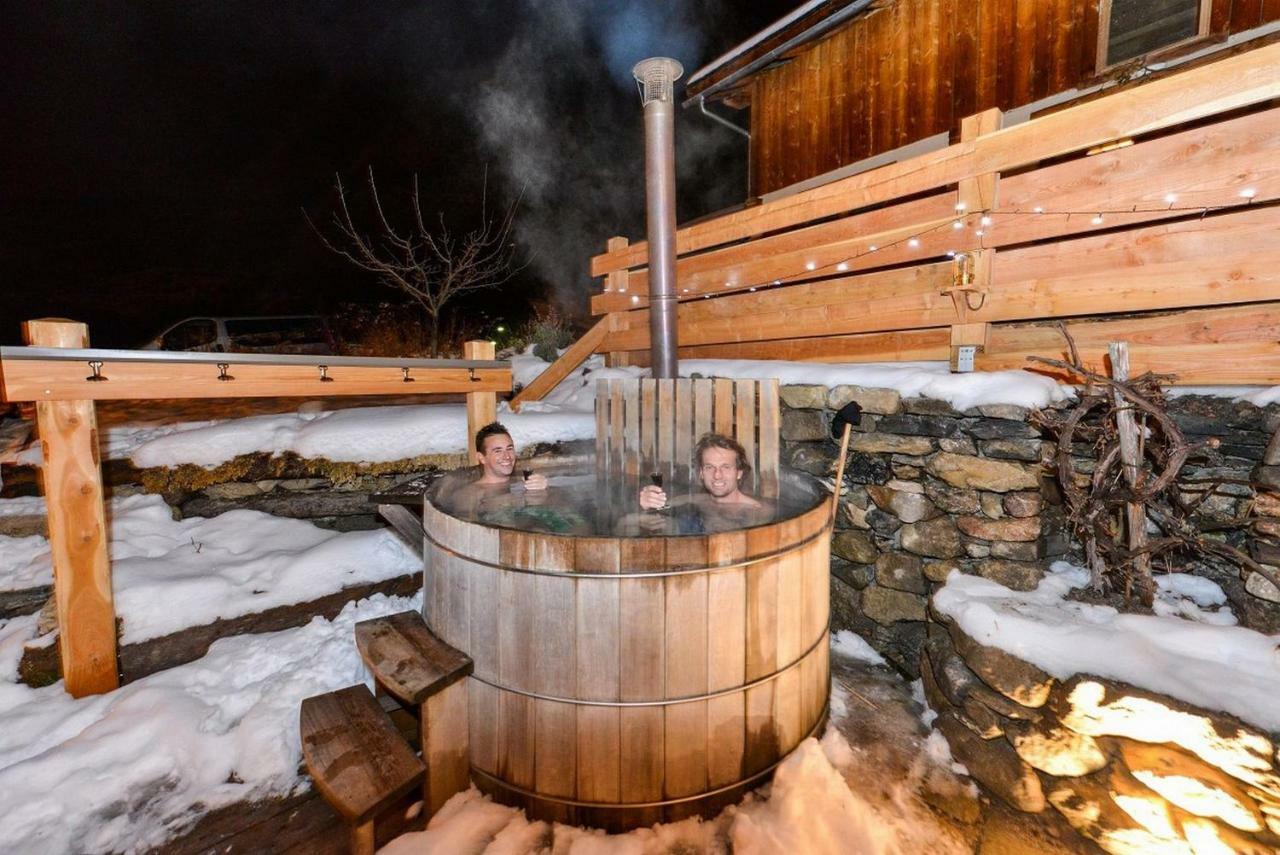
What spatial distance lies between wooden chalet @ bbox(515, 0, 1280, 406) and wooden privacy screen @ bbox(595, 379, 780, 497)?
1.65m

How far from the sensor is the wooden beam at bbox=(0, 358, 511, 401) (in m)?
2.73

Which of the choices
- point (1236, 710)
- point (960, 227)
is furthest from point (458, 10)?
point (1236, 710)

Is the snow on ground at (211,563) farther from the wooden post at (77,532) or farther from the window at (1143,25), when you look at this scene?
the window at (1143,25)

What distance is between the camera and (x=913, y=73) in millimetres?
5531

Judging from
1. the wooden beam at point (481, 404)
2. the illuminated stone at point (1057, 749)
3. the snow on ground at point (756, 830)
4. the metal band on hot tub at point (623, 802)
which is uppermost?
the wooden beam at point (481, 404)

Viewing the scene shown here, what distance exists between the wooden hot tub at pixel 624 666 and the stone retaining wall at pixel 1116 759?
47.8 inches

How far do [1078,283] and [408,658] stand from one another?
4.58 meters

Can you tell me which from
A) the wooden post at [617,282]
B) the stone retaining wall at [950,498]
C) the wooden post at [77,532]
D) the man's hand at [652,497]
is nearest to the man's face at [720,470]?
the man's hand at [652,497]

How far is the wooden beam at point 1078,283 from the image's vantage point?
9.18ft

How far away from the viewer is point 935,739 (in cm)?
283

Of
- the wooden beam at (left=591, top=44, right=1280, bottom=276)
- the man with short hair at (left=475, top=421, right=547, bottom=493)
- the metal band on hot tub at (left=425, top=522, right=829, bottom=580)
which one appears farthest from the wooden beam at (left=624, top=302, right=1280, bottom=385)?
the man with short hair at (left=475, top=421, right=547, bottom=493)

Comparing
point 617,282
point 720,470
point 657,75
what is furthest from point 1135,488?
point 617,282

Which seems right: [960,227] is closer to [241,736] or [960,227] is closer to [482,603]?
[482,603]

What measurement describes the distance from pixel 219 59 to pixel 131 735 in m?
14.8
